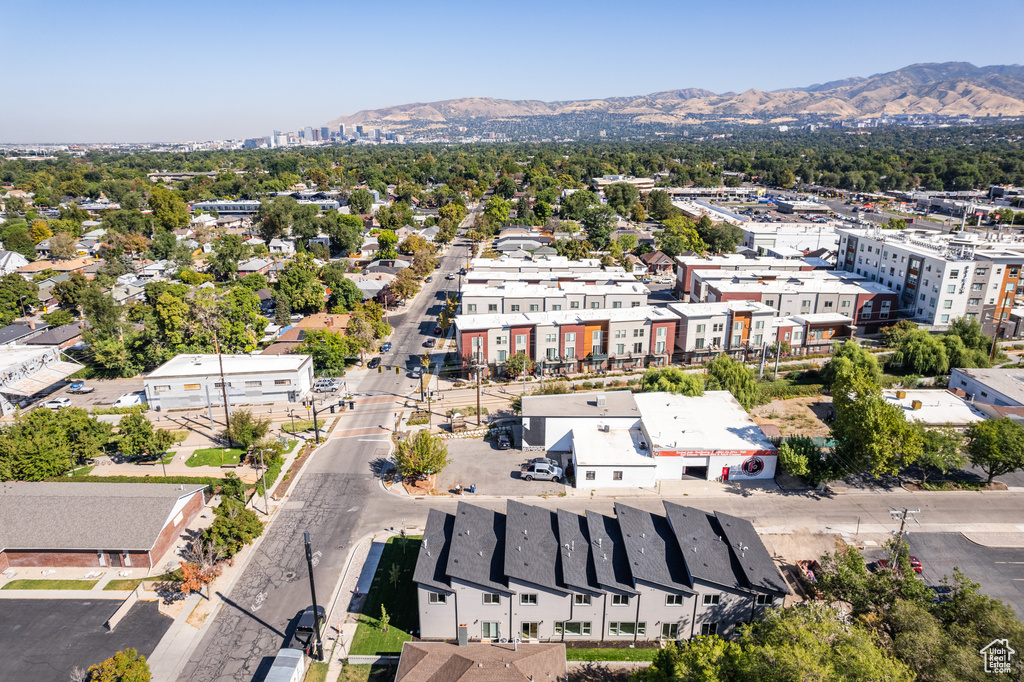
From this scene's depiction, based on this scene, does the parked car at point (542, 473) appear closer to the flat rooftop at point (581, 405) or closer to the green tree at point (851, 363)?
the flat rooftop at point (581, 405)

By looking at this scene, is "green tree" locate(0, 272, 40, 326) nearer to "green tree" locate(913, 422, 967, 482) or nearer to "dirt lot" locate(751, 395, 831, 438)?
"dirt lot" locate(751, 395, 831, 438)

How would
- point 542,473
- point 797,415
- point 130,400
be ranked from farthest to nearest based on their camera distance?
1. point 130,400
2. point 797,415
3. point 542,473

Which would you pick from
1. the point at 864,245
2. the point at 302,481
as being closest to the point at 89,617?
the point at 302,481

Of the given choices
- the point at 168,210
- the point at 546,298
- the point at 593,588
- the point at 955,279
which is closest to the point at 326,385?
the point at 546,298

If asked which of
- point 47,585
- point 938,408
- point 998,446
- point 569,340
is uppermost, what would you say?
point 569,340

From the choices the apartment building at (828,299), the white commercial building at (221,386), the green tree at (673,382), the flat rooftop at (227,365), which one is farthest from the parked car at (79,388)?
the apartment building at (828,299)

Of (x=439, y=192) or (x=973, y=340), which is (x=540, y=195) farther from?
(x=973, y=340)

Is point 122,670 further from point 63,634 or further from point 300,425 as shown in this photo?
point 300,425
